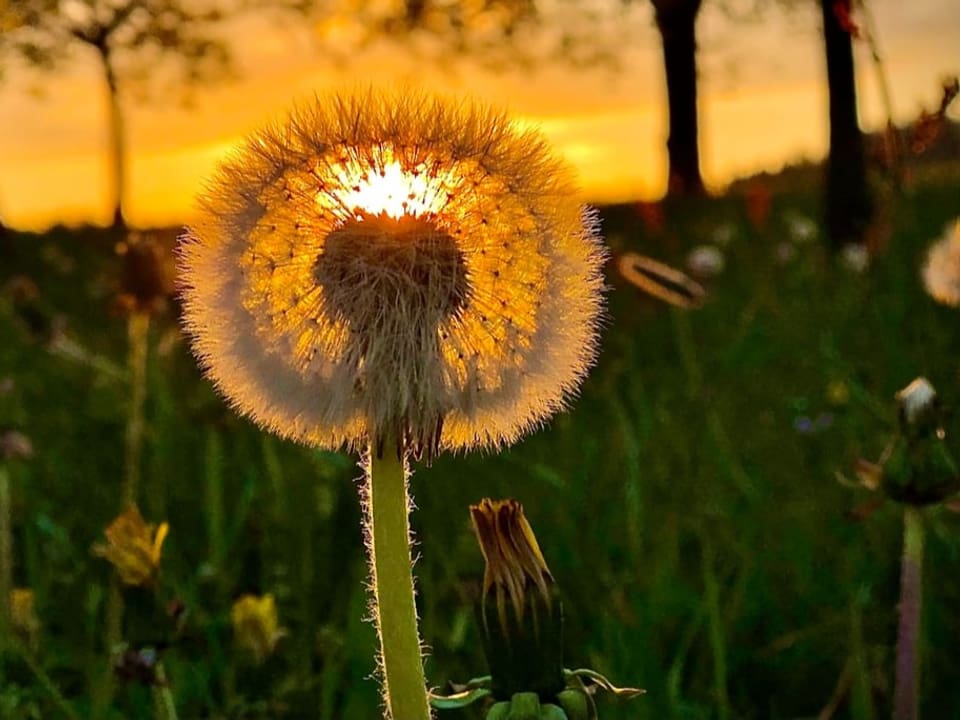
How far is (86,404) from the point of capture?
173 inches

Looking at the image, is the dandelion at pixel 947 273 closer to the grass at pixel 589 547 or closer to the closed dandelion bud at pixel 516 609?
the grass at pixel 589 547

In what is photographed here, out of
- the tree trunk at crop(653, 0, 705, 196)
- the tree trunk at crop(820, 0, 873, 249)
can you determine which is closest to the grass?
the tree trunk at crop(820, 0, 873, 249)

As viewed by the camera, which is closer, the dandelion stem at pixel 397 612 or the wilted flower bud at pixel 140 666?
the dandelion stem at pixel 397 612

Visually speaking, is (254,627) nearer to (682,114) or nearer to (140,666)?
(140,666)

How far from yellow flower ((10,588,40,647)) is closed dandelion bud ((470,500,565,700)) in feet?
3.26

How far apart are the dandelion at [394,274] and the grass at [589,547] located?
1.02 feet

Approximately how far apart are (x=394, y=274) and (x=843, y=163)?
706 centimetres

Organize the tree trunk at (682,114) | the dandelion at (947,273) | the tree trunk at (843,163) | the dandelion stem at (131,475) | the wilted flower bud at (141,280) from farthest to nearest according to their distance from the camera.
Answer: the tree trunk at (682,114) < the tree trunk at (843,163) < the dandelion at (947,273) < the wilted flower bud at (141,280) < the dandelion stem at (131,475)

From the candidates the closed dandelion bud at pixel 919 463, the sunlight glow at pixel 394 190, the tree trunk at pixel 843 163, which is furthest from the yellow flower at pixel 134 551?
the tree trunk at pixel 843 163

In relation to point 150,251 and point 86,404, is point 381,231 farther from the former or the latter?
point 86,404

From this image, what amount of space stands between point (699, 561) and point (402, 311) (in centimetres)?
161

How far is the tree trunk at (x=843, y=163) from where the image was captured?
7461 mm

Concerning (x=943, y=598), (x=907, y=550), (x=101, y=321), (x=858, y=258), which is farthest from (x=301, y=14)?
(x=907, y=550)

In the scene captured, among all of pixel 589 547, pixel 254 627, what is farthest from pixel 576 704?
pixel 589 547
